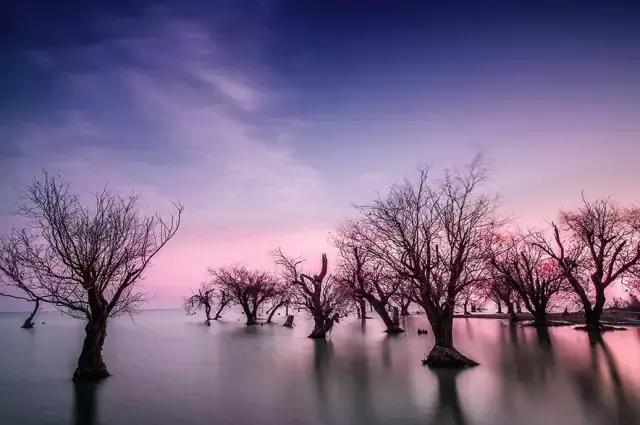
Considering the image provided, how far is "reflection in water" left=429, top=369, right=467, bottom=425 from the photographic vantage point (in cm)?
1062

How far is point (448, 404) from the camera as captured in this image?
1216cm

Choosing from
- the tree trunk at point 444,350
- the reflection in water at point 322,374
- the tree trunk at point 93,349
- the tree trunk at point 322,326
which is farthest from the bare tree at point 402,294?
the tree trunk at point 93,349

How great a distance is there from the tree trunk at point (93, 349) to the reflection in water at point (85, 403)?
0.67m

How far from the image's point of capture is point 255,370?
20078mm

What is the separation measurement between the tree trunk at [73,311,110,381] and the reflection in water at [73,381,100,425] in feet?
2.19

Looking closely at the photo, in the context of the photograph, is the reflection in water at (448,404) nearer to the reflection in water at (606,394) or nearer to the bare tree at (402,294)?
the reflection in water at (606,394)

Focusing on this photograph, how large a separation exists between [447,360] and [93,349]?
16155mm

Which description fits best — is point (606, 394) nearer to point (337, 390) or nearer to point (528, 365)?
point (528, 365)

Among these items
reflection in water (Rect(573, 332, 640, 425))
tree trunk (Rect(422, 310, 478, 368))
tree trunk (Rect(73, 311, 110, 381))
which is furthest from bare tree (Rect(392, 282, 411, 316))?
tree trunk (Rect(73, 311, 110, 381))

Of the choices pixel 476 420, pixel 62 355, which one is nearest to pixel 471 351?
pixel 476 420

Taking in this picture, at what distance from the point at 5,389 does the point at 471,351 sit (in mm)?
24005

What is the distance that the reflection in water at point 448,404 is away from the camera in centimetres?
1062

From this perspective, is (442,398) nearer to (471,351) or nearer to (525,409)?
(525,409)

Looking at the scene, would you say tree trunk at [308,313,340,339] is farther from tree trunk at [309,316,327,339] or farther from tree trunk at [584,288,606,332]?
tree trunk at [584,288,606,332]
